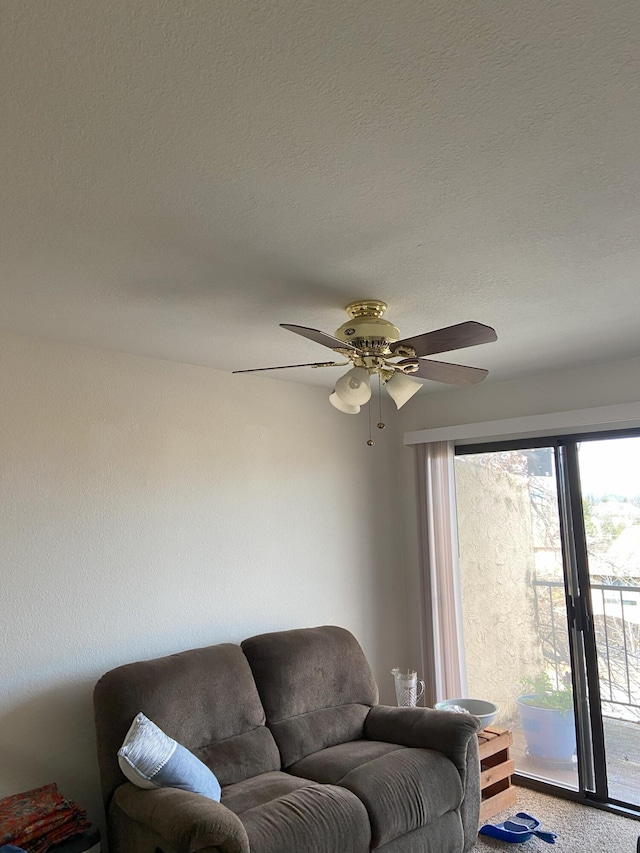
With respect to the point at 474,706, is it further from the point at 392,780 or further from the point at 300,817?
the point at 300,817

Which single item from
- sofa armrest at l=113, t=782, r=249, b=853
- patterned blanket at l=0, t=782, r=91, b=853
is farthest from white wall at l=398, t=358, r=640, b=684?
patterned blanket at l=0, t=782, r=91, b=853

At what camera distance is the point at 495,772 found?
11.3 feet

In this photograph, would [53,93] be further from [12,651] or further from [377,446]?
[377,446]

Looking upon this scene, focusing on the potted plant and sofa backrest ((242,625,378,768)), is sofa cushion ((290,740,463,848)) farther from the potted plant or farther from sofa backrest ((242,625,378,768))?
the potted plant

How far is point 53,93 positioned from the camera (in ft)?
4.22

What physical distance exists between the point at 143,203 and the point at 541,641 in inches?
139

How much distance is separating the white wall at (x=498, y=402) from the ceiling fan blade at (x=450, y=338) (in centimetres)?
185

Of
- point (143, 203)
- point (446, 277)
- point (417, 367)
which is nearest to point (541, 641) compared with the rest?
point (417, 367)

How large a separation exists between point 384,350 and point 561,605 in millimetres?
2407

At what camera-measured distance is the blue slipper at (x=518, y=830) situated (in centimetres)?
309

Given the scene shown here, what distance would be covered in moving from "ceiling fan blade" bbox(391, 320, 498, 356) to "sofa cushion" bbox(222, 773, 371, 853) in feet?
6.01

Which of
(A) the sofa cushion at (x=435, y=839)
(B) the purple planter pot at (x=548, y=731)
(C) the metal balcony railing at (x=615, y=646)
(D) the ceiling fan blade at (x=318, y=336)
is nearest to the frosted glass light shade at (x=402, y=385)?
(D) the ceiling fan blade at (x=318, y=336)

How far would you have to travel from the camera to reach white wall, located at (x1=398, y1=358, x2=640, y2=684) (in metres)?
3.66

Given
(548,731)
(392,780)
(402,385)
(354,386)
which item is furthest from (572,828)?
(354,386)
